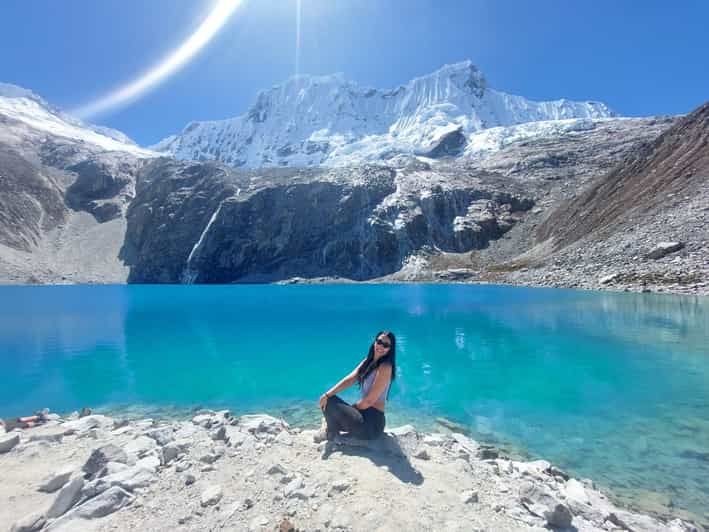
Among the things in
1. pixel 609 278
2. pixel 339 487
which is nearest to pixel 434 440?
pixel 339 487

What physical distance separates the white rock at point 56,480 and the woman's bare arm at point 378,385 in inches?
214

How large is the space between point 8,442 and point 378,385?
27.8ft

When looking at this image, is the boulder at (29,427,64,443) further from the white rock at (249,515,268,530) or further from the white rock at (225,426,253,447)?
the white rock at (249,515,268,530)

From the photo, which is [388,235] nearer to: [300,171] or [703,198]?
[300,171]

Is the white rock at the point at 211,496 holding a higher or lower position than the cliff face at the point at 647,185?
lower

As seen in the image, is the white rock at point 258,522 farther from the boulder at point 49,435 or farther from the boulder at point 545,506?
the boulder at point 49,435

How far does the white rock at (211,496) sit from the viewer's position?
5.72m

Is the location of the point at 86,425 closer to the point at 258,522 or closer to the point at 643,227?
the point at 258,522

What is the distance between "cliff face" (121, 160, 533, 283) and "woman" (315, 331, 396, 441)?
→ 370 ft

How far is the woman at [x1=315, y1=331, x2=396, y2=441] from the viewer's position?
22.7ft

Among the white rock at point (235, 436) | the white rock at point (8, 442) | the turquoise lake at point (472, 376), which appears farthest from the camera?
the turquoise lake at point (472, 376)

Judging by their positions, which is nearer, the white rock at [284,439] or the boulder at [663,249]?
the white rock at [284,439]

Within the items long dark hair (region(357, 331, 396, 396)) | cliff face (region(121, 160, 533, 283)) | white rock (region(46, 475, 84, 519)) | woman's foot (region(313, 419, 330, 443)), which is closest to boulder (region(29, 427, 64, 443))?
white rock (region(46, 475, 84, 519))

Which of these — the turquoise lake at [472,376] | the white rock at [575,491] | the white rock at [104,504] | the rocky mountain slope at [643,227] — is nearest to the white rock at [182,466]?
the white rock at [104,504]
